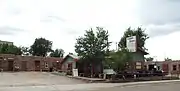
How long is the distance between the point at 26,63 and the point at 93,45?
2328 centimetres

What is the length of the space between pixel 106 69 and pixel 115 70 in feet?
Result: 16.9

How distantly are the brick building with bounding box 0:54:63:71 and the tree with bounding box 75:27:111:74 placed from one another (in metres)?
19.8

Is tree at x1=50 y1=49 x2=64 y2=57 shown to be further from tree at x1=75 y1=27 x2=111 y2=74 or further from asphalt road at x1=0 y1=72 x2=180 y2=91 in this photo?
asphalt road at x1=0 y1=72 x2=180 y2=91

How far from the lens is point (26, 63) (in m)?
67.1

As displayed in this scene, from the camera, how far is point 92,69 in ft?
170

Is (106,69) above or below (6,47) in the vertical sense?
below

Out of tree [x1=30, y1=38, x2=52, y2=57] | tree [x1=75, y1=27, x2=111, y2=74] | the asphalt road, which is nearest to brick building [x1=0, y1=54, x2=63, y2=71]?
tree [x1=75, y1=27, x2=111, y2=74]

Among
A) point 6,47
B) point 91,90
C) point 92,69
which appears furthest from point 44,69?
point 91,90

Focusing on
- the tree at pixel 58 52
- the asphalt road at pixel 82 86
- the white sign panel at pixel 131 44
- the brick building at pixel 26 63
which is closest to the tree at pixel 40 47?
the tree at pixel 58 52

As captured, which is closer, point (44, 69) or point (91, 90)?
point (91, 90)

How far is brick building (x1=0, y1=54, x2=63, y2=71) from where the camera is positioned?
6319cm

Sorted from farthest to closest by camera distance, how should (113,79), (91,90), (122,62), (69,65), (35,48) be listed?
(35,48) < (69,65) < (122,62) < (113,79) < (91,90)

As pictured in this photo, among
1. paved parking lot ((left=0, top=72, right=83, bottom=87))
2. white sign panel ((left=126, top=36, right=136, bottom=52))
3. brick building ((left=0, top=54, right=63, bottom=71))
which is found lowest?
paved parking lot ((left=0, top=72, right=83, bottom=87))

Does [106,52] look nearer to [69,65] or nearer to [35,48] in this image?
[69,65]
